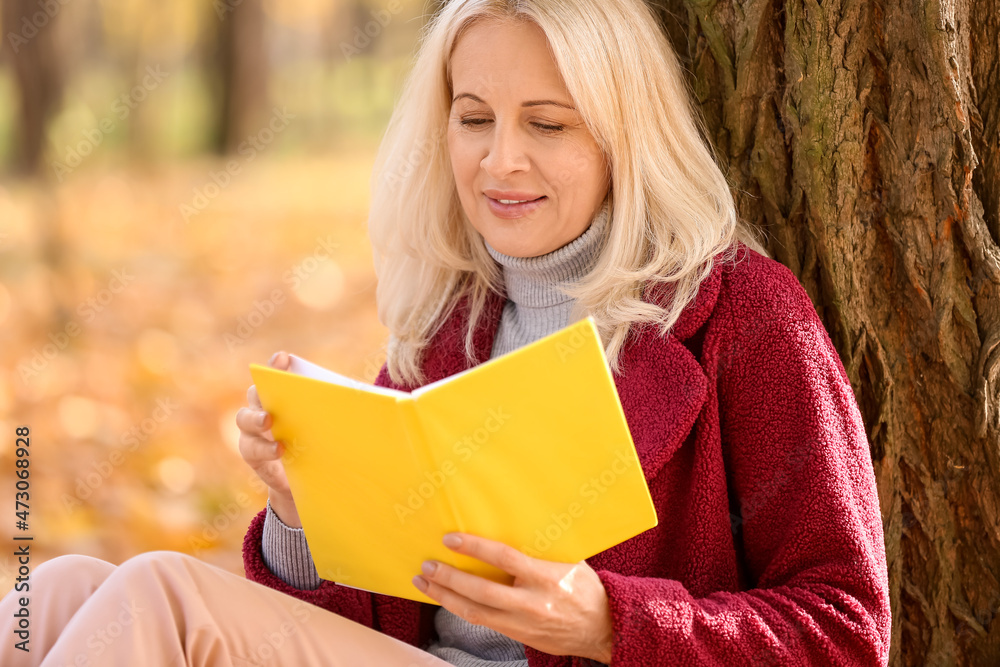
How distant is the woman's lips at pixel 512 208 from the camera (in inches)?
61.2

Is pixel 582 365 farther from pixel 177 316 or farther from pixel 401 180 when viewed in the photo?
pixel 177 316

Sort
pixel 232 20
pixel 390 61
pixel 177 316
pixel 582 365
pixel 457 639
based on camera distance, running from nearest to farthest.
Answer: pixel 582 365
pixel 457 639
pixel 177 316
pixel 232 20
pixel 390 61

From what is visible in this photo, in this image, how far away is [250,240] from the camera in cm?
601

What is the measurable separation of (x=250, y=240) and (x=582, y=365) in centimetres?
527

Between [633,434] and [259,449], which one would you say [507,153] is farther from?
[259,449]

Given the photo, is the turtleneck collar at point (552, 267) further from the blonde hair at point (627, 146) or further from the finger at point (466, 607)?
the finger at point (466, 607)

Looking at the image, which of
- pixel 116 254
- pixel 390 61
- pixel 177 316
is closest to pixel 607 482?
pixel 177 316

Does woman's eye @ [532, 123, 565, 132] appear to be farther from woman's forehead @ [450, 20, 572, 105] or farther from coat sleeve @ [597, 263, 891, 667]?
coat sleeve @ [597, 263, 891, 667]

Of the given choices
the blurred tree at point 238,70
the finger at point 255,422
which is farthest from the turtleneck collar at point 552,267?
the blurred tree at point 238,70

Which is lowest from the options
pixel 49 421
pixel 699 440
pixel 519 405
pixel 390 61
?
pixel 49 421

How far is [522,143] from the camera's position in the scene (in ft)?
4.97

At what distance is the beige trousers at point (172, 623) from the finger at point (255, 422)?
0.21 metres

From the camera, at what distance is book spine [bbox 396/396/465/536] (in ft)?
3.60

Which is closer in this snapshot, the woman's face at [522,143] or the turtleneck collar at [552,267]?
the woman's face at [522,143]
